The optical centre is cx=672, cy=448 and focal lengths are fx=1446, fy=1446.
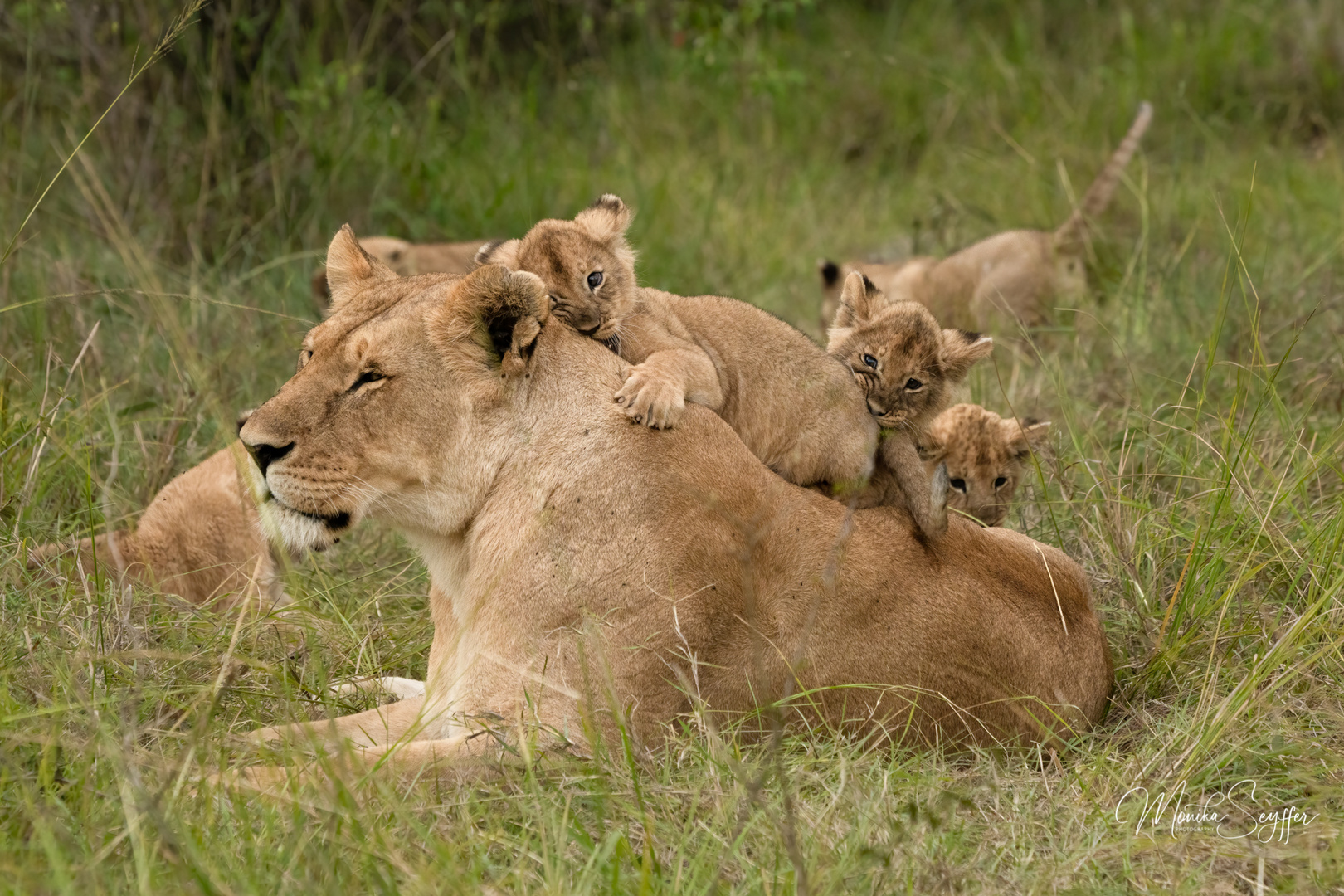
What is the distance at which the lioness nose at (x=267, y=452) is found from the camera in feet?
10.2

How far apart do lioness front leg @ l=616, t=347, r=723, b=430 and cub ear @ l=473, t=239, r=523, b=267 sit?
676 mm

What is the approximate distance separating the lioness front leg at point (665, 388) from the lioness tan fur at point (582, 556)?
38mm

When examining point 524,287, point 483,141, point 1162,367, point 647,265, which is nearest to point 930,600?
point 524,287

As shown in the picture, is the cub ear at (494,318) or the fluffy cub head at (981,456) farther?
the fluffy cub head at (981,456)

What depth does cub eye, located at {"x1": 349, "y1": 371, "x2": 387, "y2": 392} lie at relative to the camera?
10.6 ft

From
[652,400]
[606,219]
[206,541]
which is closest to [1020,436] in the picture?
[606,219]

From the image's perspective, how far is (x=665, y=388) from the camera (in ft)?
10.7

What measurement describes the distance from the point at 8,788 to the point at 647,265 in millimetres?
5349

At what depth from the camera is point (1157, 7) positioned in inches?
456

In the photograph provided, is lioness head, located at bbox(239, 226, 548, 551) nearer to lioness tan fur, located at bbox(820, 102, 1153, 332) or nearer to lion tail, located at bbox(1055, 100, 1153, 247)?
lioness tan fur, located at bbox(820, 102, 1153, 332)

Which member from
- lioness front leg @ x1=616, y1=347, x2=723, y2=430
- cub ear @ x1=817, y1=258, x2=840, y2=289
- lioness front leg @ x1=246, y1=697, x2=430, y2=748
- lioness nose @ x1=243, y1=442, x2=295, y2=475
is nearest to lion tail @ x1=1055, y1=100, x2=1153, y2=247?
cub ear @ x1=817, y1=258, x2=840, y2=289

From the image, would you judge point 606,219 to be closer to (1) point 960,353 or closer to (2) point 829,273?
(1) point 960,353

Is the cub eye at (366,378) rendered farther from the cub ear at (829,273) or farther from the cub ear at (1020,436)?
the cub ear at (829,273)

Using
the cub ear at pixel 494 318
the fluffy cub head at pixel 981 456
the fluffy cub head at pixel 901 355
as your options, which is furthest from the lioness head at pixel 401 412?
the fluffy cub head at pixel 981 456
